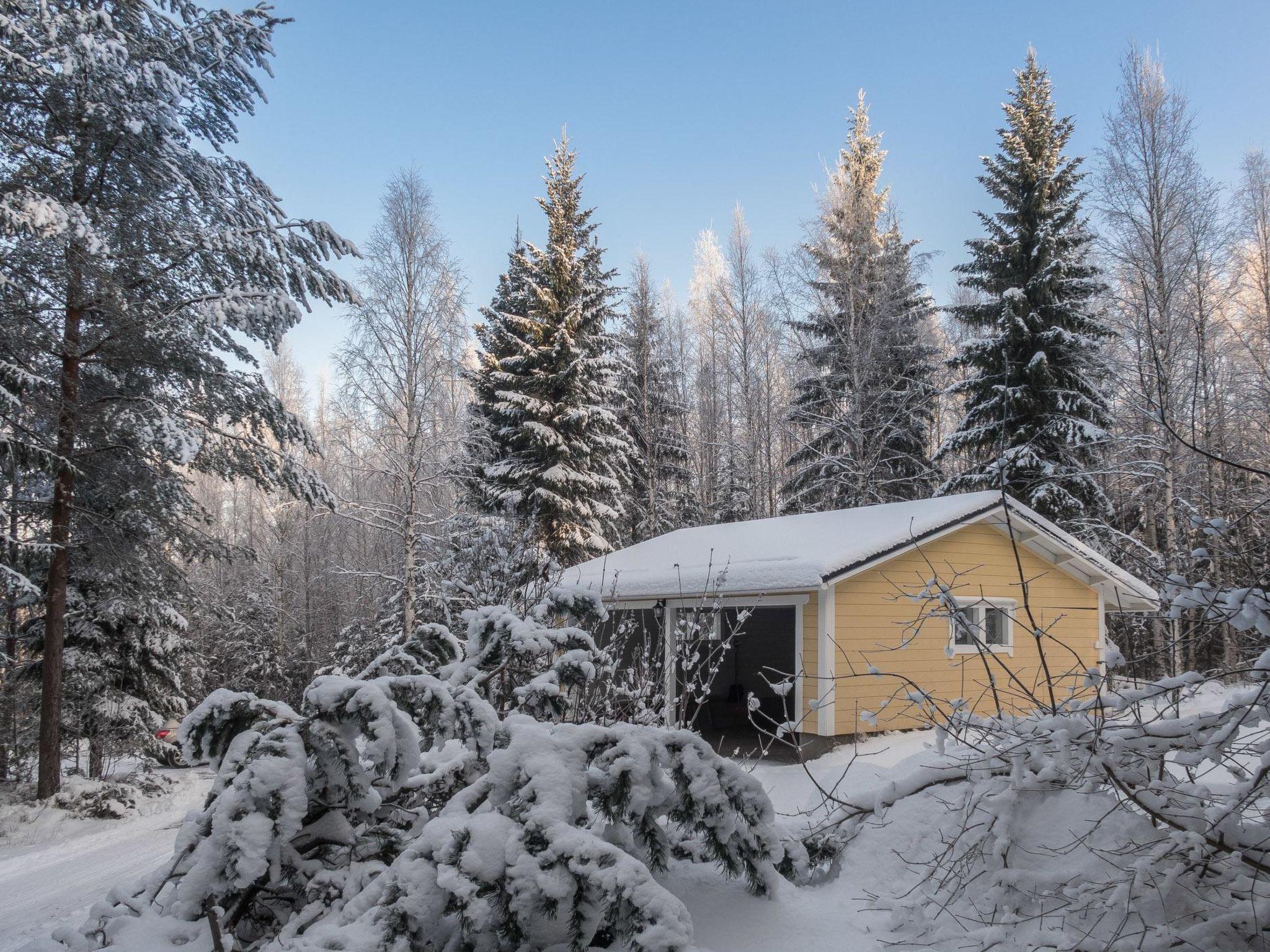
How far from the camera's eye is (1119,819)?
181 cm

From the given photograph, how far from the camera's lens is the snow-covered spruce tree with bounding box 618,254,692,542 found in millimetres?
20625

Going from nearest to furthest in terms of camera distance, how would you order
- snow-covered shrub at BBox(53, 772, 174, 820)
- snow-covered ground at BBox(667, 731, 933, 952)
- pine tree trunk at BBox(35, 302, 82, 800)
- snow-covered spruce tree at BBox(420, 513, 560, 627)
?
snow-covered ground at BBox(667, 731, 933, 952) → snow-covered spruce tree at BBox(420, 513, 560, 627) → pine tree trunk at BBox(35, 302, 82, 800) → snow-covered shrub at BBox(53, 772, 174, 820)

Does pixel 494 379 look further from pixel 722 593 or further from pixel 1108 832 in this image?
pixel 1108 832

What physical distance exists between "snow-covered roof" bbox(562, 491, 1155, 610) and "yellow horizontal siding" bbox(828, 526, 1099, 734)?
37cm

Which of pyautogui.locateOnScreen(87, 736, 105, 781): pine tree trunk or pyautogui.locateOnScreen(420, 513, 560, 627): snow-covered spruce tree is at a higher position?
pyautogui.locateOnScreen(420, 513, 560, 627): snow-covered spruce tree

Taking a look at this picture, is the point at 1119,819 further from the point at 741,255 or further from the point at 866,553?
the point at 741,255

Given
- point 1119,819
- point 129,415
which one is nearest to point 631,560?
point 129,415

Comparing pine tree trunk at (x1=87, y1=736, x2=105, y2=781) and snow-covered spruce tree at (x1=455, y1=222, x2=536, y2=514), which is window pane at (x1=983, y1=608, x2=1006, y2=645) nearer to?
snow-covered spruce tree at (x1=455, y1=222, x2=536, y2=514)

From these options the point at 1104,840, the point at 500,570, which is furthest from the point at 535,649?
the point at 500,570

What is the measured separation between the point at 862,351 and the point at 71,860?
53.8ft

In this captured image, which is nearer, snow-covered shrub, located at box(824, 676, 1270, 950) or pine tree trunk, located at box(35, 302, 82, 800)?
snow-covered shrub, located at box(824, 676, 1270, 950)

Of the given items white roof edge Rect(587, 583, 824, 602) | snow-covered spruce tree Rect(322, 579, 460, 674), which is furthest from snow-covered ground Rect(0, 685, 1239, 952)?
white roof edge Rect(587, 583, 824, 602)

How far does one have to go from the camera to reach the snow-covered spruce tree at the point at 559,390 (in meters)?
16.6

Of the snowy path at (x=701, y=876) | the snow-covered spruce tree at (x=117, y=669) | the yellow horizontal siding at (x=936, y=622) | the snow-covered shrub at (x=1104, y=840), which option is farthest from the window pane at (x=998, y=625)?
the snow-covered spruce tree at (x=117, y=669)
